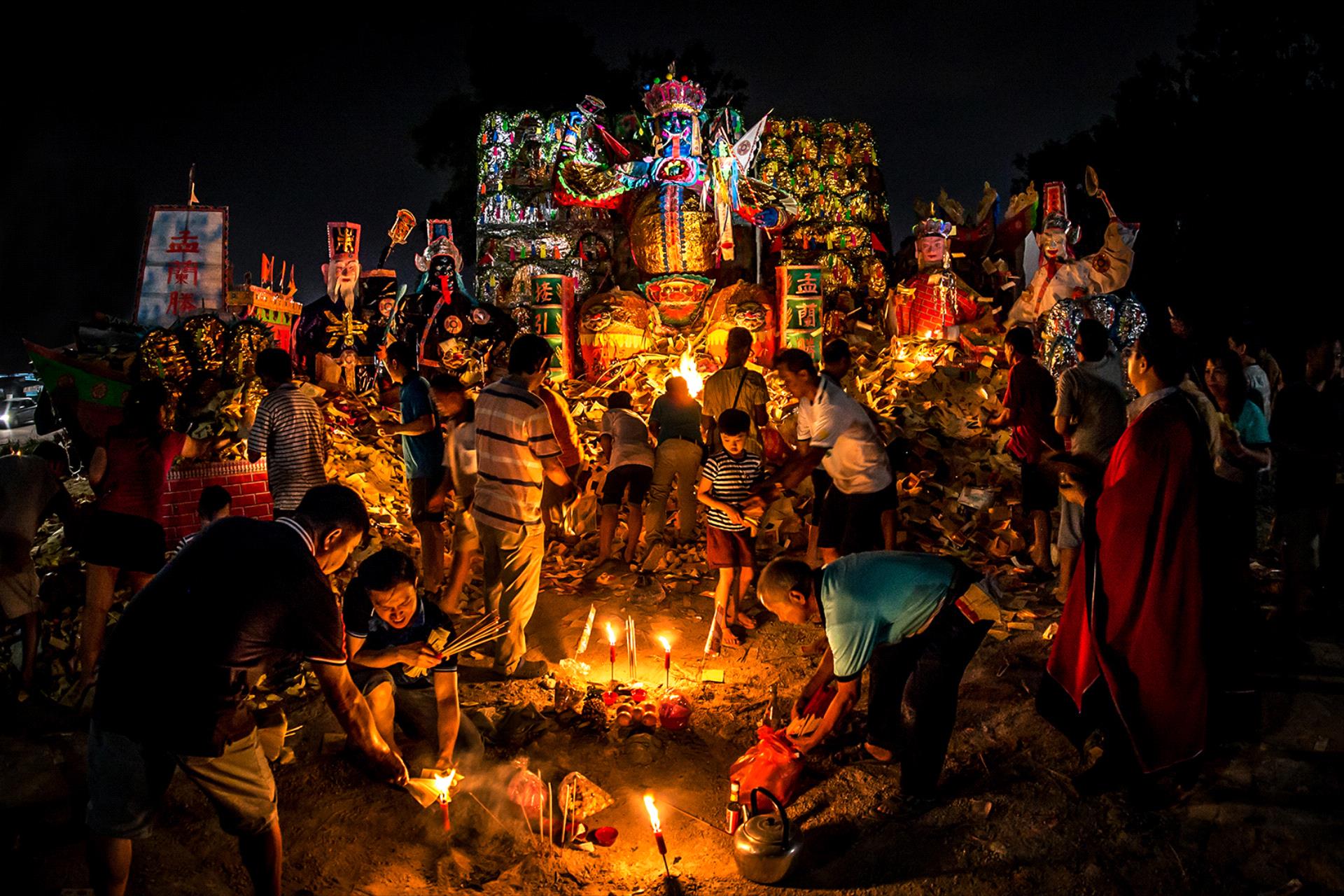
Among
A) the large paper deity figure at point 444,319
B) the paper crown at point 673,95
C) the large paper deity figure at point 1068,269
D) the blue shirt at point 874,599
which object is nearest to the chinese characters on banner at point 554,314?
the large paper deity figure at point 444,319

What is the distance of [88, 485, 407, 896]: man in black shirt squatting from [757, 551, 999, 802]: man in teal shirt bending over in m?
1.92

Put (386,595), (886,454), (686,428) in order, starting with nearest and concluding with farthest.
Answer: (386,595), (886,454), (686,428)

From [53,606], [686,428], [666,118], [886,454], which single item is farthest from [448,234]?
[886,454]

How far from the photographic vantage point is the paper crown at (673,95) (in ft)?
40.0

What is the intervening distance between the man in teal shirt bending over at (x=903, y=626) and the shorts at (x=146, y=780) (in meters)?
2.13

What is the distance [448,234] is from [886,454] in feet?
30.8

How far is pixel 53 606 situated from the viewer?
6.54 meters

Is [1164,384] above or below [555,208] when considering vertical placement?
below

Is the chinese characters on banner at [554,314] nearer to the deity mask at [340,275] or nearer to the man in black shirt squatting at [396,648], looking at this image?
the deity mask at [340,275]

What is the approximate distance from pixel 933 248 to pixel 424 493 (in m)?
8.58

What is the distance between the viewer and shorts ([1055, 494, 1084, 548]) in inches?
211

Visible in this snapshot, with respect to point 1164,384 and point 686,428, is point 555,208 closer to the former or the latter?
point 686,428

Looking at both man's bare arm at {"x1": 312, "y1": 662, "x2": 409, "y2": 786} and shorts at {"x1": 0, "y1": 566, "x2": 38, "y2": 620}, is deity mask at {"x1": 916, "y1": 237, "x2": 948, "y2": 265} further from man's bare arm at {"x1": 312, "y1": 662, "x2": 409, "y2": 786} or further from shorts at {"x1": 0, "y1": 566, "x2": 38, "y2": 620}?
shorts at {"x1": 0, "y1": 566, "x2": 38, "y2": 620}

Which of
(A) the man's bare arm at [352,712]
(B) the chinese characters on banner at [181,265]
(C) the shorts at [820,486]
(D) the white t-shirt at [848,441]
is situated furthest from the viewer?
(B) the chinese characters on banner at [181,265]
